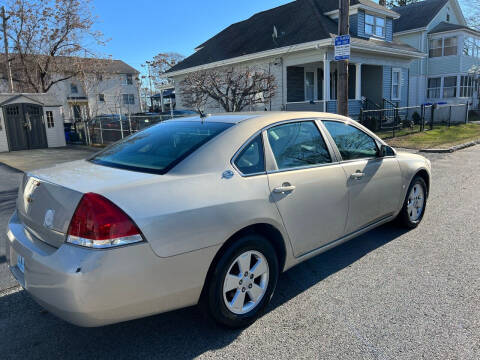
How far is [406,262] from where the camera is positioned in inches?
151

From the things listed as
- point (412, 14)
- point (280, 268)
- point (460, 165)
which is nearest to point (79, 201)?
point (280, 268)

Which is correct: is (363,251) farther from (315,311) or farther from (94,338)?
(94,338)

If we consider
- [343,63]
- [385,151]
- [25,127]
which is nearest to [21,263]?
[385,151]

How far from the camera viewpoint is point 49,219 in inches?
93.0

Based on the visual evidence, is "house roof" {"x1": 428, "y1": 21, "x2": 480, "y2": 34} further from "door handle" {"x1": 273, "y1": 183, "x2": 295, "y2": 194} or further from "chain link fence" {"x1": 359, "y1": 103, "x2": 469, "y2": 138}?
"door handle" {"x1": 273, "y1": 183, "x2": 295, "y2": 194}

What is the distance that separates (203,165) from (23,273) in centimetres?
142

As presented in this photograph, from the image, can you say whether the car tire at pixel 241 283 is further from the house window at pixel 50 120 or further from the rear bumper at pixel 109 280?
the house window at pixel 50 120

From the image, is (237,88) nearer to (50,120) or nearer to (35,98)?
(50,120)

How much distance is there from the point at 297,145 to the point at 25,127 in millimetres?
17631

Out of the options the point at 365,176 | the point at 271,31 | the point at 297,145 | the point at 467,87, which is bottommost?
the point at 365,176

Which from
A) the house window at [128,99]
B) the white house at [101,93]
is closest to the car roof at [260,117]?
the white house at [101,93]

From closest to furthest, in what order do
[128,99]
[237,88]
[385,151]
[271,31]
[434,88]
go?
[385,151] → [237,88] → [271,31] → [434,88] → [128,99]

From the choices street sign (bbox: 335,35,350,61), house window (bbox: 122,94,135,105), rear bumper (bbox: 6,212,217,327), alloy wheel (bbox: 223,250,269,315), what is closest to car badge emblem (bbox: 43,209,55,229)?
rear bumper (bbox: 6,212,217,327)

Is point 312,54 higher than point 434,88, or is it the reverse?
point 312,54
